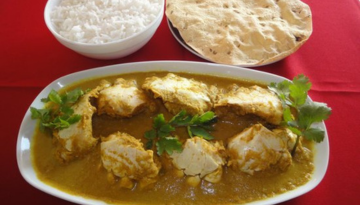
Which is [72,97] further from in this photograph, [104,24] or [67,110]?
[104,24]

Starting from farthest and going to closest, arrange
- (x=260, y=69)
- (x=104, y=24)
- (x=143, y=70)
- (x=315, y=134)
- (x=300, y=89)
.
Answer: (x=260, y=69)
(x=104, y=24)
(x=143, y=70)
(x=300, y=89)
(x=315, y=134)

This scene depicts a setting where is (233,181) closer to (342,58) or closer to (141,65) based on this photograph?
(141,65)

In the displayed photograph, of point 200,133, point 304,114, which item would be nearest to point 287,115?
point 304,114

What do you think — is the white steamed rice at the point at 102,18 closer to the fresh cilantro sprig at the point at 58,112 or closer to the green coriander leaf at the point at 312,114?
the fresh cilantro sprig at the point at 58,112

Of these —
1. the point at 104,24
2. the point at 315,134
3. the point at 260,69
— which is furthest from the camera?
the point at 260,69

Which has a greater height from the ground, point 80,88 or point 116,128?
point 80,88

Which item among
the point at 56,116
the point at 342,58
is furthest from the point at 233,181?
the point at 342,58

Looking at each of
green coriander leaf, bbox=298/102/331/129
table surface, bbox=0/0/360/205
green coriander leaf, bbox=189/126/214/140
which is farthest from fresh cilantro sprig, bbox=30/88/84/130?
green coriander leaf, bbox=298/102/331/129

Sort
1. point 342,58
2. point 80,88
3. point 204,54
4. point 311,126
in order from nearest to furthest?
point 311,126 → point 80,88 → point 204,54 → point 342,58
